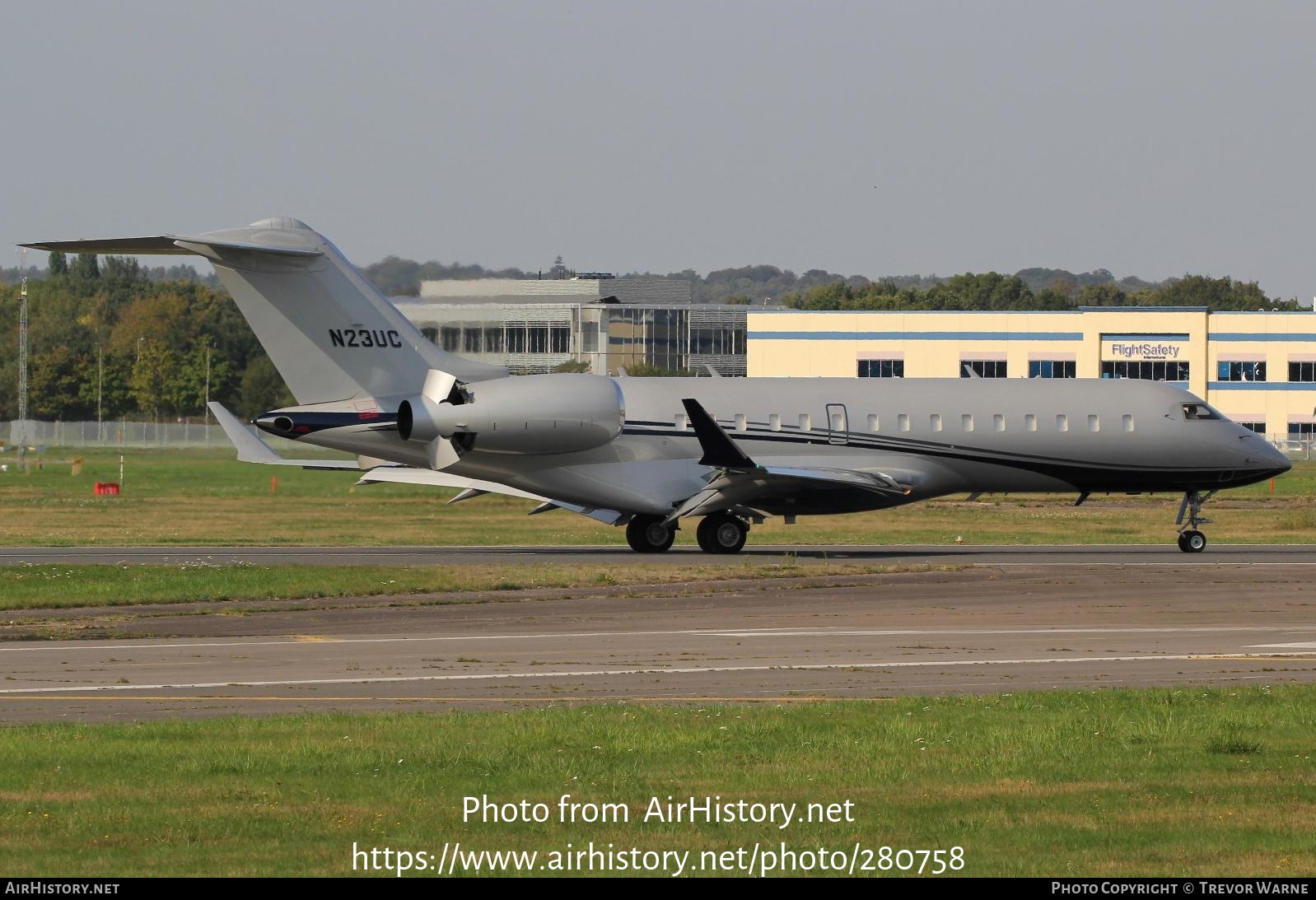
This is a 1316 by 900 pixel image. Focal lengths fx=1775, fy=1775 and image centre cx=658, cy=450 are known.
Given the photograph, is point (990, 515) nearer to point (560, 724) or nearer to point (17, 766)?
point (560, 724)

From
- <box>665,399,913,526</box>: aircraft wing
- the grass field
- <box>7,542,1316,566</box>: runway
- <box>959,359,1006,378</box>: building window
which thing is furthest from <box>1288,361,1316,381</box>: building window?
<box>665,399,913,526</box>: aircraft wing

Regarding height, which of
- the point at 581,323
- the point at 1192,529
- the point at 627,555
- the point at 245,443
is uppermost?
the point at 581,323

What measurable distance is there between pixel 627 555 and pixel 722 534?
2144 mm

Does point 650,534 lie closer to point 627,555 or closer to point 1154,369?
point 627,555

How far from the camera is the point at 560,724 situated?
50.4 ft

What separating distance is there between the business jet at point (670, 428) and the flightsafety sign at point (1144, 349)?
2563 inches

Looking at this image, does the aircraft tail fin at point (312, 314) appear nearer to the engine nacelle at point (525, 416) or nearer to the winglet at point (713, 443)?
the engine nacelle at point (525, 416)

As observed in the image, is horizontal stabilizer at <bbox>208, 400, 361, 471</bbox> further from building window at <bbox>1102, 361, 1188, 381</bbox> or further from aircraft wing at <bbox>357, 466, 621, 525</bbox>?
building window at <bbox>1102, 361, 1188, 381</bbox>

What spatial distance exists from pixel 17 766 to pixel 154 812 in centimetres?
218

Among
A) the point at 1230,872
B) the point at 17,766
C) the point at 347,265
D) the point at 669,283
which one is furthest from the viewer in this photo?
the point at 669,283

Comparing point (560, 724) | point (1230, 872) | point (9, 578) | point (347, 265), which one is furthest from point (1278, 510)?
point (1230, 872)

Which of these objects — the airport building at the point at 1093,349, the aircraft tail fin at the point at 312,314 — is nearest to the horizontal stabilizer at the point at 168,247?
the aircraft tail fin at the point at 312,314

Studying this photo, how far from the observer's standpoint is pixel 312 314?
117 ft

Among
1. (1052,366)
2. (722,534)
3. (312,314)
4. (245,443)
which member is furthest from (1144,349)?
(312,314)
